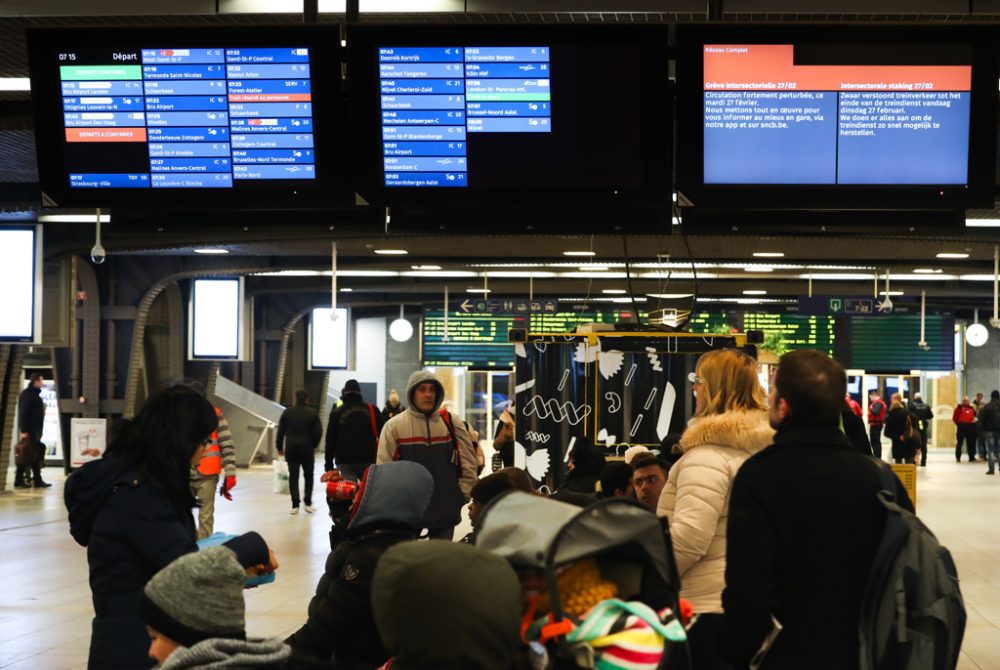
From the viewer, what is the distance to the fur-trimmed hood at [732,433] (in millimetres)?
3740

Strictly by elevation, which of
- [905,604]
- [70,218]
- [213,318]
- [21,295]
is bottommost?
[905,604]

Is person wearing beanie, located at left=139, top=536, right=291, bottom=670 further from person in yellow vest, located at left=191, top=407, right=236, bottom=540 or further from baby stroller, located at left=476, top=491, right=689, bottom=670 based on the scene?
person in yellow vest, located at left=191, top=407, right=236, bottom=540

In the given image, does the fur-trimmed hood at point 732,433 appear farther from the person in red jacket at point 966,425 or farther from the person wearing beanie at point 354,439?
the person in red jacket at point 966,425

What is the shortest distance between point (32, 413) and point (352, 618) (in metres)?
17.8

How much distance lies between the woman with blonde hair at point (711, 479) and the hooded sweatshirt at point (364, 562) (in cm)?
88

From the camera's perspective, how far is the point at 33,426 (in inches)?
777

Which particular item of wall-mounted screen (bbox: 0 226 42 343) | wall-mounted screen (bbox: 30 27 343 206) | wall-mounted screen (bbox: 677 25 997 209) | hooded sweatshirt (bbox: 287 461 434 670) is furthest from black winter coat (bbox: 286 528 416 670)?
wall-mounted screen (bbox: 0 226 42 343)

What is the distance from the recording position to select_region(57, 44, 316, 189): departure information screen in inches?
210

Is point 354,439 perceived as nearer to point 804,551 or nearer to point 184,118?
point 184,118

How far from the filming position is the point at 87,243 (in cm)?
1684

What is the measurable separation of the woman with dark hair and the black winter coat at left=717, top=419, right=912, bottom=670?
4.26ft

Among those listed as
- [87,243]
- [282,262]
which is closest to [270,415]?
[282,262]

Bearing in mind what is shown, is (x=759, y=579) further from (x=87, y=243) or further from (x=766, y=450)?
(x=87, y=243)

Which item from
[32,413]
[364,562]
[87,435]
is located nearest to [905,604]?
[364,562]
